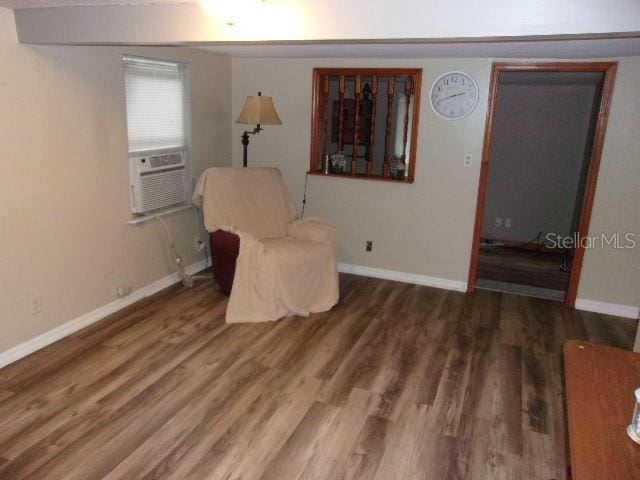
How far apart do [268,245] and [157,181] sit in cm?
103

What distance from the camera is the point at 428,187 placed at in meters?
4.34

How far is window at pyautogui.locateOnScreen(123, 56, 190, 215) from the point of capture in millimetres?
3613

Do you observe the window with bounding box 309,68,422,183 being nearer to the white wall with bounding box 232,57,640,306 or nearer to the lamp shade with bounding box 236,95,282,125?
the white wall with bounding box 232,57,640,306

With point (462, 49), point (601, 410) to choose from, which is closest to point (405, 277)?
point (462, 49)

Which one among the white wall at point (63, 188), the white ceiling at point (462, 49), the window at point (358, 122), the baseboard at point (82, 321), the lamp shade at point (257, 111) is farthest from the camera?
the window at point (358, 122)

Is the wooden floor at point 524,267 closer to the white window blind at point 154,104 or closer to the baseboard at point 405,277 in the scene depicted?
the baseboard at point 405,277

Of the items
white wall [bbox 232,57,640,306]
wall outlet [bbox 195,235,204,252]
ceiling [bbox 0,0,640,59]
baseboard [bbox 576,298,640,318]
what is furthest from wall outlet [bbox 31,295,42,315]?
baseboard [bbox 576,298,640,318]

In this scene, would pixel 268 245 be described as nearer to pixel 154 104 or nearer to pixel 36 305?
pixel 154 104

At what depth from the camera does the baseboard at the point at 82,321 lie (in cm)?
288

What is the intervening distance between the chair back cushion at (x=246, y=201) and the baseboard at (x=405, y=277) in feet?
2.88

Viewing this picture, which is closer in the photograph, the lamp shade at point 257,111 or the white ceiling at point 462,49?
the white ceiling at point 462,49

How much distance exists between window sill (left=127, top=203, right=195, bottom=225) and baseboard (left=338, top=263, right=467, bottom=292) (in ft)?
5.18

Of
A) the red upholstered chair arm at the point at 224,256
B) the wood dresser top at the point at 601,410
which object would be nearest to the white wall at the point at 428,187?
the red upholstered chair arm at the point at 224,256

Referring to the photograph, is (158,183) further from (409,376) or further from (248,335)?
(409,376)
